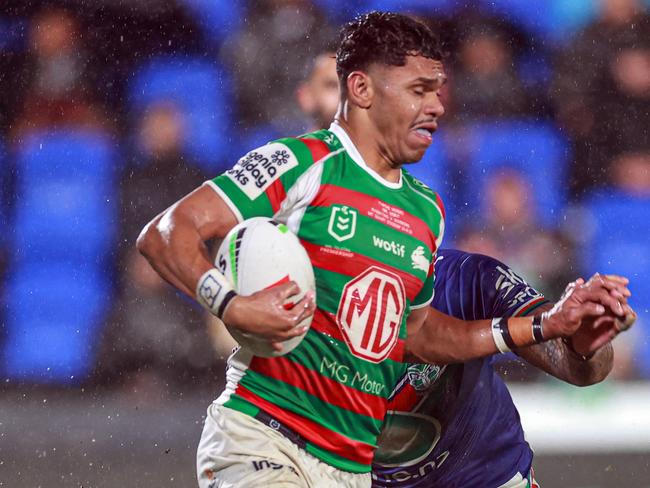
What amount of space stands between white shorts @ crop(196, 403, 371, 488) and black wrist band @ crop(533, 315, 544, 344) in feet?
2.11

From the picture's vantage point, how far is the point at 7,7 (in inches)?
259

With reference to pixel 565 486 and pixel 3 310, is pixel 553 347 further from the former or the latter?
pixel 3 310

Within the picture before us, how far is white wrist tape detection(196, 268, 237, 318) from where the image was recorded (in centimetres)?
238

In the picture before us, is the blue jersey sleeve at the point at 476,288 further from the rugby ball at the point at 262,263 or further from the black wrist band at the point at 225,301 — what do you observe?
the black wrist band at the point at 225,301

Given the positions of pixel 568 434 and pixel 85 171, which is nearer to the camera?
pixel 568 434

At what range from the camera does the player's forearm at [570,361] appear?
3143mm

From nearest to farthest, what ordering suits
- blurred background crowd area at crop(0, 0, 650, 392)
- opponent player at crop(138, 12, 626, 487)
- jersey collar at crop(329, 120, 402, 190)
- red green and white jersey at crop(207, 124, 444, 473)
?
opponent player at crop(138, 12, 626, 487), red green and white jersey at crop(207, 124, 444, 473), jersey collar at crop(329, 120, 402, 190), blurred background crowd area at crop(0, 0, 650, 392)

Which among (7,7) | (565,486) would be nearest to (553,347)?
(565,486)

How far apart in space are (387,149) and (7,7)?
14.5 feet

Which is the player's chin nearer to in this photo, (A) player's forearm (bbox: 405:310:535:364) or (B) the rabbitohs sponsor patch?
(B) the rabbitohs sponsor patch

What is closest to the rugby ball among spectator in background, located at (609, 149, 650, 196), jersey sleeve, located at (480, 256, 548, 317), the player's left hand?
the player's left hand

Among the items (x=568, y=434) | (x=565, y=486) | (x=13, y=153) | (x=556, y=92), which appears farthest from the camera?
(x=556, y=92)

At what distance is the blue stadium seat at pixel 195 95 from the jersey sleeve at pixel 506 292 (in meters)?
3.26

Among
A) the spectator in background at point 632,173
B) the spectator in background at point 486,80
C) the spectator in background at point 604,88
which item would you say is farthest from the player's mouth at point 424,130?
the spectator in background at point 632,173
